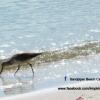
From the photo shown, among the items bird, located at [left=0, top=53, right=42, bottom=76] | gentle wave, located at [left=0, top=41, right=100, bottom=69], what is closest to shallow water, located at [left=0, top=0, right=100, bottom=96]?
gentle wave, located at [left=0, top=41, right=100, bottom=69]

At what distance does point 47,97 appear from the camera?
22.3 ft

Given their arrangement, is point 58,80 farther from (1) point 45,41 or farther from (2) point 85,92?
(1) point 45,41

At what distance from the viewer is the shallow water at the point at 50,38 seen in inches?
312

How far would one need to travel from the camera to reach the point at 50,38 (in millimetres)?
10352

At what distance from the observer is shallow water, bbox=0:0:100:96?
7922 mm

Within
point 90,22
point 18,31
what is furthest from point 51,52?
point 90,22

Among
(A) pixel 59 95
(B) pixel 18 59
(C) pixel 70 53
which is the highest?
(B) pixel 18 59

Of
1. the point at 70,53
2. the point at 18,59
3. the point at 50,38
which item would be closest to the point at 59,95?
the point at 18,59

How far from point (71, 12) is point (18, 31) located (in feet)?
6.54

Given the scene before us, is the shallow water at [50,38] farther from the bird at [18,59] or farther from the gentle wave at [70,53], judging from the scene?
the bird at [18,59]

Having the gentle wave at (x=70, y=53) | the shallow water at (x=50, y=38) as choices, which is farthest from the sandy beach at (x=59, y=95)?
the gentle wave at (x=70, y=53)

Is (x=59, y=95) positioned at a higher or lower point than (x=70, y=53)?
higher

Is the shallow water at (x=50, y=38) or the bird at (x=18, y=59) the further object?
the bird at (x=18, y=59)

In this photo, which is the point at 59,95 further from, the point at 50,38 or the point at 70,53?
the point at 50,38
